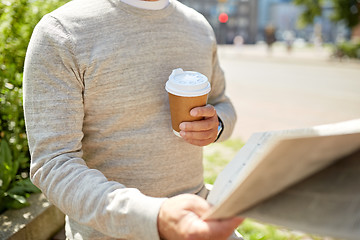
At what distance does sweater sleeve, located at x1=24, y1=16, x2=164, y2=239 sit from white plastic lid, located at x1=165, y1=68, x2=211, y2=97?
33cm

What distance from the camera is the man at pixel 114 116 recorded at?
960 mm

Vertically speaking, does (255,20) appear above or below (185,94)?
below

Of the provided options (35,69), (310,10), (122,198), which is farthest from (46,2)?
(310,10)

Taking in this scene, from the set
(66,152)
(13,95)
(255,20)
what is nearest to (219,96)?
(66,152)

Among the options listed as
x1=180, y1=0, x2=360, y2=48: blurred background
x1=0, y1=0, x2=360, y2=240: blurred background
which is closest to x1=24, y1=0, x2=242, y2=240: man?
x1=0, y1=0, x2=360, y2=240: blurred background

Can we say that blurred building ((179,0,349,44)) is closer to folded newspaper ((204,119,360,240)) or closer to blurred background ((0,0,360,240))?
blurred background ((0,0,360,240))

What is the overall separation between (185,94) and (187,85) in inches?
1.4

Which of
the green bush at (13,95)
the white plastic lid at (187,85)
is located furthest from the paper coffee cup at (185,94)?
the green bush at (13,95)

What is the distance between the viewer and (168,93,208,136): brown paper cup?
1.24 metres

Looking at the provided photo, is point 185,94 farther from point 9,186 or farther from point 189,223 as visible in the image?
point 9,186

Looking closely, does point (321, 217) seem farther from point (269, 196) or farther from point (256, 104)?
point (256, 104)

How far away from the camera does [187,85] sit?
1.22m

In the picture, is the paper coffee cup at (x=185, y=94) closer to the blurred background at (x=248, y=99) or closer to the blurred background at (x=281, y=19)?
the blurred background at (x=248, y=99)

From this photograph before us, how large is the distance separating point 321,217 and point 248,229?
1999 mm
